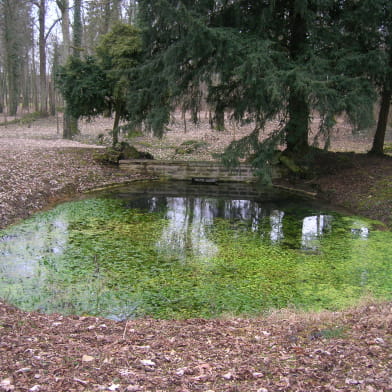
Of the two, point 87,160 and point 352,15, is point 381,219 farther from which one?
point 87,160

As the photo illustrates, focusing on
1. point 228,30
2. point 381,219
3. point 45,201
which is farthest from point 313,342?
point 228,30

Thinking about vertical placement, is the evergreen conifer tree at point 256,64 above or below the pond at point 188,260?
above

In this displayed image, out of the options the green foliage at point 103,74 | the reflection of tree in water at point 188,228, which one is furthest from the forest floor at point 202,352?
the green foliage at point 103,74

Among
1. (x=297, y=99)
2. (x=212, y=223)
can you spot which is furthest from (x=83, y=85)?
(x=212, y=223)

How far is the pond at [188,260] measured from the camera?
5.56 m

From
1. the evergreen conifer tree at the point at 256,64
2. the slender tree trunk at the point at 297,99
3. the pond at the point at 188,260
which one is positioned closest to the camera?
the pond at the point at 188,260

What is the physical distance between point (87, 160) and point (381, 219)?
364 inches

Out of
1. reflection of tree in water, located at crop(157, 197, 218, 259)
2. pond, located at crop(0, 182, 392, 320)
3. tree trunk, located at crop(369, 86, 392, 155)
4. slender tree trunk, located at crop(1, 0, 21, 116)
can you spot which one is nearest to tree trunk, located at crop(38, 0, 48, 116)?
slender tree trunk, located at crop(1, 0, 21, 116)

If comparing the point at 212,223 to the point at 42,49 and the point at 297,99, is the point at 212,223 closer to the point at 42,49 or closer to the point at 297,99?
the point at 297,99

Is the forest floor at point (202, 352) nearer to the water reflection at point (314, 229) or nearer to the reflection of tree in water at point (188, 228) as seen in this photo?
the reflection of tree in water at point (188, 228)

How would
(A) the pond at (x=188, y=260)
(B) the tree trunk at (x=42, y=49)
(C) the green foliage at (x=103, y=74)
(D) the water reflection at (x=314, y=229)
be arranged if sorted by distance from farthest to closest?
(B) the tree trunk at (x=42, y=49) < (C) the green foliage at (x=103, y=74) < (D) the water reflection at (x=314, y=229) < (A) the pond at (x=188, y=260)

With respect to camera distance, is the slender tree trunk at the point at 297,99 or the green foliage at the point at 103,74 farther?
the green foliage at the point at 103,74

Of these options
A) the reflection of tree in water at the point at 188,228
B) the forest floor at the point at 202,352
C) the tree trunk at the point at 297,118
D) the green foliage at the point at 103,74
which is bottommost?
Result: the reflection of tree in water at the point at 188,228

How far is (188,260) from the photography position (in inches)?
278
